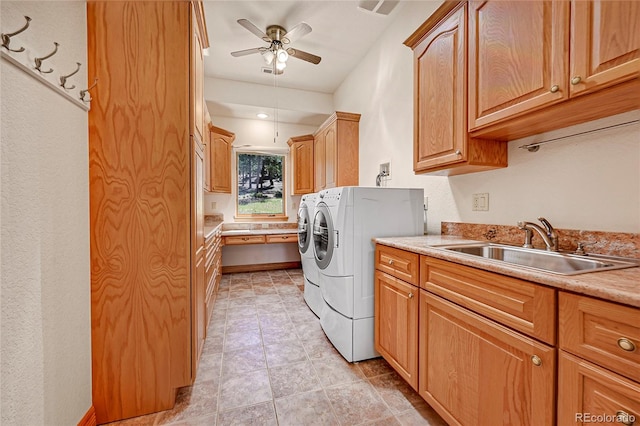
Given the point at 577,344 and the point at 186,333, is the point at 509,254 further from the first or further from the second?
the point at 186,333

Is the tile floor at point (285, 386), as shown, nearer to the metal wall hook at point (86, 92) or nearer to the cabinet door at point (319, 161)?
the metal wall hook at point (86, 92)

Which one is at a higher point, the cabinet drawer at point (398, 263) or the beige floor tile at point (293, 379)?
the cabinet drawer at point (398, 263)

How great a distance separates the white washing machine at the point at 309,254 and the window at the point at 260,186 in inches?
75.6

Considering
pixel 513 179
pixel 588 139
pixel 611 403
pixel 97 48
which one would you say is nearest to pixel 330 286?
pixel 513 179

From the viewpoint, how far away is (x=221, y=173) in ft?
13.1

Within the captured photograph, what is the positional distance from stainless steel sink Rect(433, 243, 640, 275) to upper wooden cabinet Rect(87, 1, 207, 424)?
1.48 meters

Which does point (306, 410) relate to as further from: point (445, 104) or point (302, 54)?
point (302, 54)

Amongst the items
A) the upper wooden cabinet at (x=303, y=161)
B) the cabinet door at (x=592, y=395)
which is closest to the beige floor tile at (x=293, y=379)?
the cabinet door at (x=592, y=395)

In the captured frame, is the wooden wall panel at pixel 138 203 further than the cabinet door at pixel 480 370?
Yes

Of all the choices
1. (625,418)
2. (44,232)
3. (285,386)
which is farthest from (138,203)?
(625,418)

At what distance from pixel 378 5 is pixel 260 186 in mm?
3109

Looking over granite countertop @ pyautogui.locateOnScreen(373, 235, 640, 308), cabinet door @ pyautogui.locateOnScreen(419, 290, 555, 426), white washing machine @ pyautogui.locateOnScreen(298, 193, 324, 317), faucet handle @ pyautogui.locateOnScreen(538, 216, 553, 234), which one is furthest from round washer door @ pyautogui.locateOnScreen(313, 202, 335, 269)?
faucet handle @ pyautogui.locateOnScreen(538, 216, 553, 234)

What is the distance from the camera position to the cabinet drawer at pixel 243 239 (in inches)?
156

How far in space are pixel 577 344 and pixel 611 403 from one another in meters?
0.14
